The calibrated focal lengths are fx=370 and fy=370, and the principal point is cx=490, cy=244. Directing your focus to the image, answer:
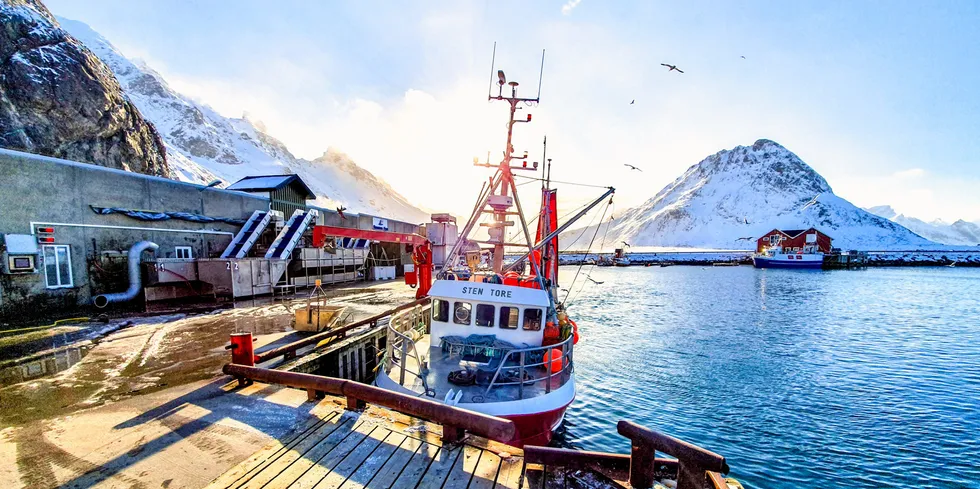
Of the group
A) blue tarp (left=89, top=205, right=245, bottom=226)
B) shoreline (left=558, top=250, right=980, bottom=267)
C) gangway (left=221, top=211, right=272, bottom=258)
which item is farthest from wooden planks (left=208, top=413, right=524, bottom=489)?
shoreline (left=558, top=250, right=980, bottom=267)

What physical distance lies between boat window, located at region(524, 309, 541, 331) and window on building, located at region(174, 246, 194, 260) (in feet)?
71.2

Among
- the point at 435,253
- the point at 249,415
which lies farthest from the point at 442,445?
the point at 435,253

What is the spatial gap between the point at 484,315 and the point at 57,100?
43419 millimetres

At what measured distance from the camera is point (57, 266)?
16609 millimetres

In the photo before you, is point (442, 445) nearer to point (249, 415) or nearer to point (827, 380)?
point (249, 415)

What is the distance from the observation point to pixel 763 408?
471 inches

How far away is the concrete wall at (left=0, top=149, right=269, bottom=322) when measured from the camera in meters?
15.2

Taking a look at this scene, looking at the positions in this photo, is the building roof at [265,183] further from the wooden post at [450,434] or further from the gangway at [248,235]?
the wooden post at [450,434]

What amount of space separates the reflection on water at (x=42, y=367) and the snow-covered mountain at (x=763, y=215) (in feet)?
537

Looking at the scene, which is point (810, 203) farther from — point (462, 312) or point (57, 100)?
point (57, 100)

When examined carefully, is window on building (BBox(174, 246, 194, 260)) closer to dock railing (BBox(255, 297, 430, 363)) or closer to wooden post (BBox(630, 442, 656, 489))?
dock railing (BBox(255, 297, 430, 363))

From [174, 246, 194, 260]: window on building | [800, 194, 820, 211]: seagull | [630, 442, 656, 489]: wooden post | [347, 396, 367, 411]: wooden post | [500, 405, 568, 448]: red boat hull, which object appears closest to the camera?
[630, 442, 656, 489]: wooden post

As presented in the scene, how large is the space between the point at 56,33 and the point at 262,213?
30669mm

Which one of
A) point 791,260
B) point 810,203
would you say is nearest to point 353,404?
point 791,260
